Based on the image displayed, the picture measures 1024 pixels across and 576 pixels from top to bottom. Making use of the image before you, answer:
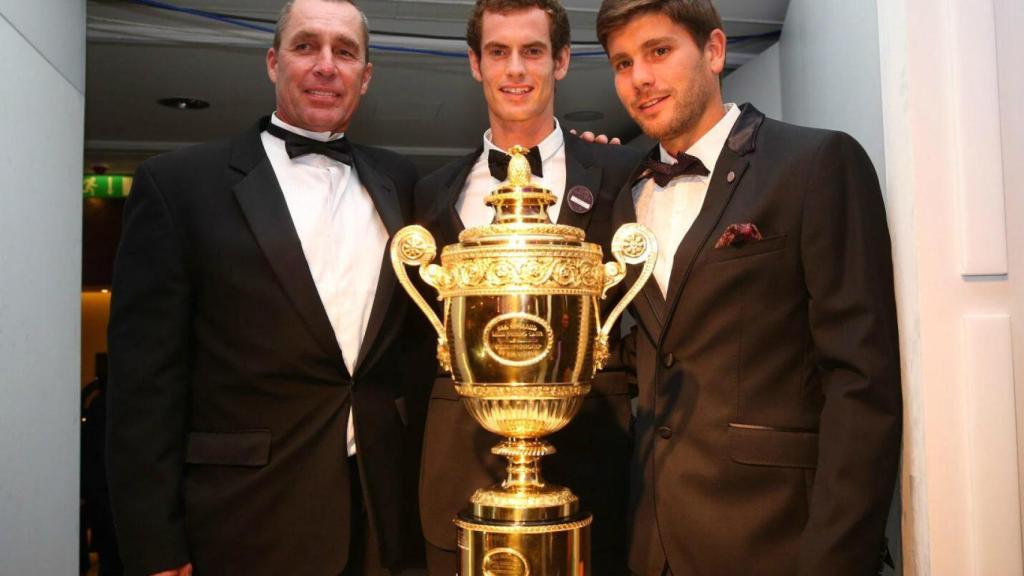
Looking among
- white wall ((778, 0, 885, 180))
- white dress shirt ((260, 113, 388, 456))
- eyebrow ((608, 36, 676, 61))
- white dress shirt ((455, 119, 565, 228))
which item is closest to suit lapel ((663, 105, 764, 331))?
eyebrow ((608, 36, 676, 61))

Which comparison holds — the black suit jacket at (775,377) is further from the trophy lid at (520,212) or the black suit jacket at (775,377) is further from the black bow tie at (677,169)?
the trophy lid at (520,212)

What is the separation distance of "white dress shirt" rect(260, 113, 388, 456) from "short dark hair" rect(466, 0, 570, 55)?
43cm

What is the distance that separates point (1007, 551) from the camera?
4.64 ft

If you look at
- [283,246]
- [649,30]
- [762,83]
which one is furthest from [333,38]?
[762,83]

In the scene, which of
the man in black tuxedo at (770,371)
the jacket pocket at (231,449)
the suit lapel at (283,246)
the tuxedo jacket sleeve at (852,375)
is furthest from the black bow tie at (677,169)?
the jacket pocket at (231,449)

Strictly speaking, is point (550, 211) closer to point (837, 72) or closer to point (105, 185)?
point (837, 72)

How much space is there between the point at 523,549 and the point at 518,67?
1.13 metres

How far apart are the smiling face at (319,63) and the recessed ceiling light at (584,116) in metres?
Result: 3.98

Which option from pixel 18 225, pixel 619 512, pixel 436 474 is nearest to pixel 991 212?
pixel 619 512

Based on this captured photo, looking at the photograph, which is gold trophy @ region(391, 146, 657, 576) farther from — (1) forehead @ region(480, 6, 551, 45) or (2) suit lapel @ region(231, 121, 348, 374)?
(1) forehead @ region(480, 6, 551, 45)

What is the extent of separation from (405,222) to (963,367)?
1.25 metres

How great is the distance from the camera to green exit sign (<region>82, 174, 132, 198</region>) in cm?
763

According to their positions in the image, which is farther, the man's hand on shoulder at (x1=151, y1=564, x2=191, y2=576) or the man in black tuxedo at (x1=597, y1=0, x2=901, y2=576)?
the man's hand on shoulder at (x1=151, y1=564, x2=191, y2=576)

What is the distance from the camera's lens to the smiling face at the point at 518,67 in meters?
2.13
